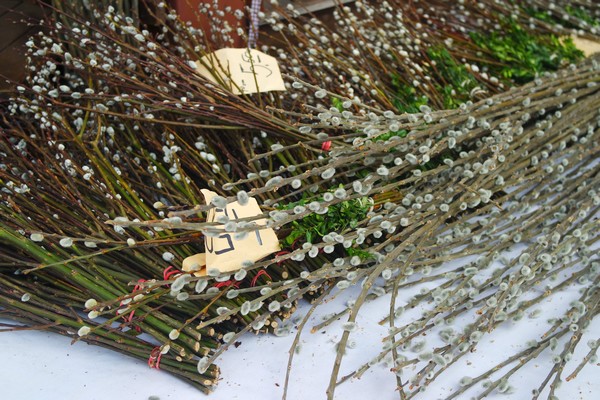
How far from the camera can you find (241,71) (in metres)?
1.42

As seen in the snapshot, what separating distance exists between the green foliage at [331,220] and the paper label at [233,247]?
4 centimetres

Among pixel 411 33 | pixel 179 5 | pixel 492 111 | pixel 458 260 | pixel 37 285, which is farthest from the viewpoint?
pixel 411 33

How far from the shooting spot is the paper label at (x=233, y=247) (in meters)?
1.01

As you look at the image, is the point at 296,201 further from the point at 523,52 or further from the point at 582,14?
the point at 582,14

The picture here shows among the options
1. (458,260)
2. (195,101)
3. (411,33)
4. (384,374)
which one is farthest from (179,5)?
(384,374)

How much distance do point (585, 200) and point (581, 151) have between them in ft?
0.56

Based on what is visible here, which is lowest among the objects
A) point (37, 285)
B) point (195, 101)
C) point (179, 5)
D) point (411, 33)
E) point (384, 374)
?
point (384, 374)

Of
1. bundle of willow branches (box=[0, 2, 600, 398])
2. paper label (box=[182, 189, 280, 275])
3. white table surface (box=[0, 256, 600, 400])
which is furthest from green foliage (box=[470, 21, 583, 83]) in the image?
paper label (box=[182, 189, 280, 275])

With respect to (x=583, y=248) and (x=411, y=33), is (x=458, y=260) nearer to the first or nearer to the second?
(x=583, y=248)

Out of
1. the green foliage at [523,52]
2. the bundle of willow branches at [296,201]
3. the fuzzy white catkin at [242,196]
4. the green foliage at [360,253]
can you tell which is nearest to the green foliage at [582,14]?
the green foliage at [523,52]

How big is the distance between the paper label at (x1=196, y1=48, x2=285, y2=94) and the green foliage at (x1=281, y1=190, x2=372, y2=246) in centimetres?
40

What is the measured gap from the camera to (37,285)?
105 cm

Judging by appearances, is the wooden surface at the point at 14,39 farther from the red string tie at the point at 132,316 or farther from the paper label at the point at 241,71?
the red string tie at the point at 132,316

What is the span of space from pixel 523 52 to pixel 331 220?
1.03 m
